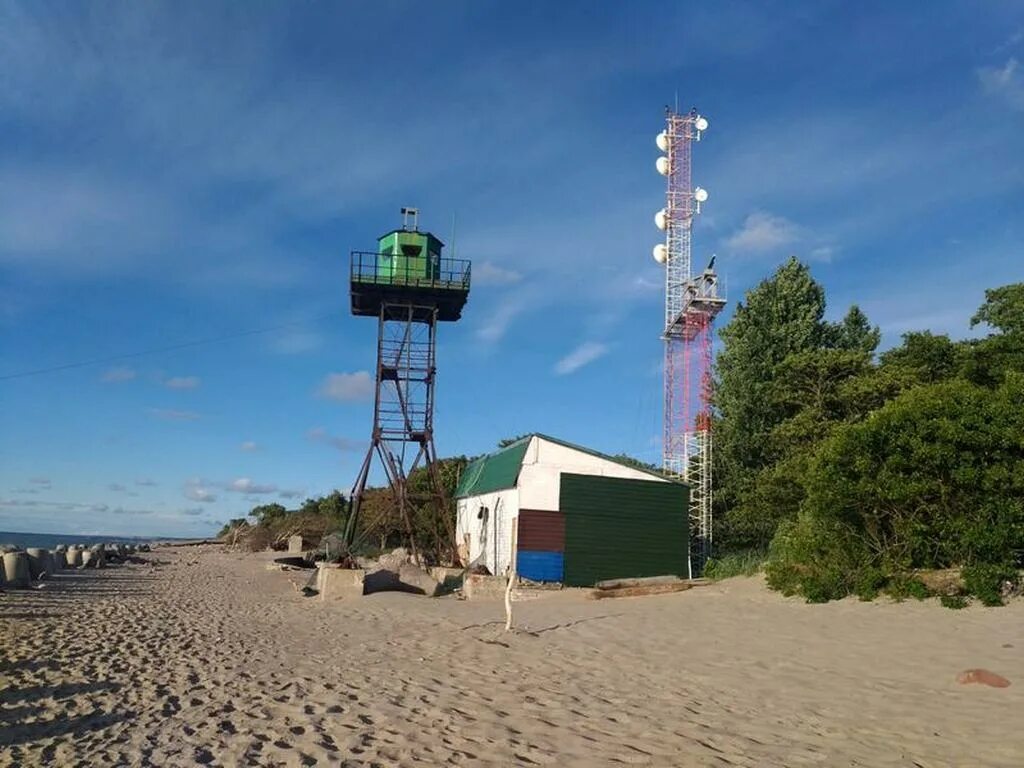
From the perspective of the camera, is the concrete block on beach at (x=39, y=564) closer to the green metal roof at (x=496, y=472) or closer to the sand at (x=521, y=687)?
the sand at (x=521, y=687)

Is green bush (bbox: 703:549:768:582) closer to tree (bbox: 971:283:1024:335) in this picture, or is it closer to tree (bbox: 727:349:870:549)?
tree (bbox: 727:349:870:549)

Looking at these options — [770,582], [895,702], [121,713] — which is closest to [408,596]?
[770,582]

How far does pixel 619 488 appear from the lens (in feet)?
82.2

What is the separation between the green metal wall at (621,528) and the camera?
2434cm

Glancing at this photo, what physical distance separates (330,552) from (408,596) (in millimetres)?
10365

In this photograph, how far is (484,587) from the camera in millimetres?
21047

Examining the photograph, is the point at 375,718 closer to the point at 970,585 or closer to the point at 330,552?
the point at 970,585

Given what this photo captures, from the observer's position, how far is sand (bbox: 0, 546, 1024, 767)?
6.69 m

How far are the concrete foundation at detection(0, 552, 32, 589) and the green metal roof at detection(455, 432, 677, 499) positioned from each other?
47.6 ft

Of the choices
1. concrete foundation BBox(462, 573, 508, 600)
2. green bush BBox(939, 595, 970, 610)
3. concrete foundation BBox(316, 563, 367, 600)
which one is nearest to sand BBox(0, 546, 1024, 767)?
green bush BBox(939, 595, 970, 610)

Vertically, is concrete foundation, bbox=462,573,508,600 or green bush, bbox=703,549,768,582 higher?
green bush, bbox=703,549,768,582

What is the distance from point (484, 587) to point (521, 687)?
39.5ft

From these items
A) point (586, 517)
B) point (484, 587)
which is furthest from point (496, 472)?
point (484, 587)

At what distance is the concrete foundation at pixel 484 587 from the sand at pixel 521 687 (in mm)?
3890
